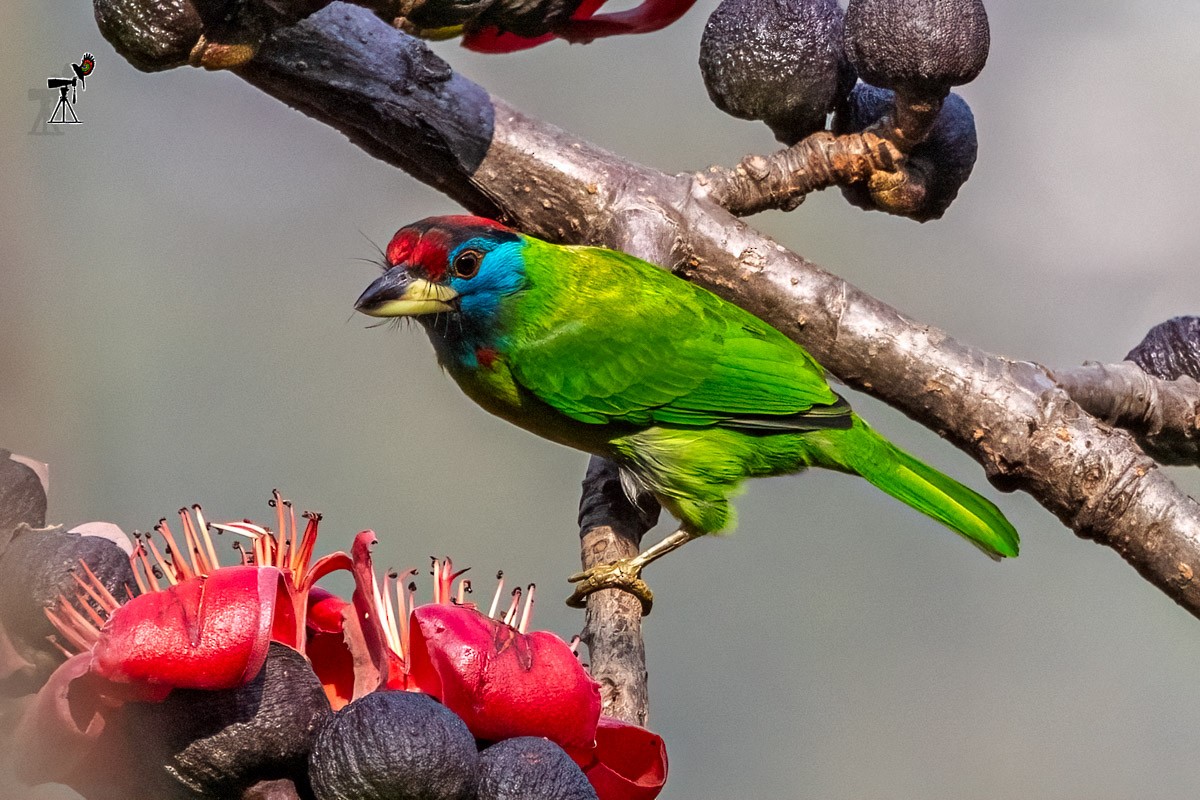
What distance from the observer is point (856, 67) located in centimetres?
276

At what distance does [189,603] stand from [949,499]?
2.76 m

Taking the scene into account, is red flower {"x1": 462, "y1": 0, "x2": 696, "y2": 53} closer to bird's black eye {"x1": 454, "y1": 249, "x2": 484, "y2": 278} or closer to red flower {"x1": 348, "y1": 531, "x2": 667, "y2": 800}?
bird's black eye {"x1": 454, "y1": 249, "x2": 484, "y2": 278}

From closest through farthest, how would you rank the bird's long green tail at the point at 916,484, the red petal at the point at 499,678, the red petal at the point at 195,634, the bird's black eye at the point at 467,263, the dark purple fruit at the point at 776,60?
1. the red petal at the point at 195,634
2. the red petal at the point at 499,678
3. the dark purple fruit at the point at 776,60
4. the bird's black eye at the point at 467,263
5. the bird's long green tail at the point at 916,484

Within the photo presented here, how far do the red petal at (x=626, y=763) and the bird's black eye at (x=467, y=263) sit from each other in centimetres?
188

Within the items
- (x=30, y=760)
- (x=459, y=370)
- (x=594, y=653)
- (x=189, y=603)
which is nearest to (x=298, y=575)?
(x=189, y=603)

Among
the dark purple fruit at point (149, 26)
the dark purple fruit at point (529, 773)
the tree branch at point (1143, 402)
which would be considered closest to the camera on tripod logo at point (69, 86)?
the dark purple fruit at point (149, 26)

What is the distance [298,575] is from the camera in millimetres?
1333

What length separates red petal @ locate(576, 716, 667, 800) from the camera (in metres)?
1.32

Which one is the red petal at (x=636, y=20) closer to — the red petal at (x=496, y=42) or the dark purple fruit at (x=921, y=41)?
the red petal at (x=496, y=42)

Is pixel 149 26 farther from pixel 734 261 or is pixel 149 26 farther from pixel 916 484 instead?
pixel 916 484

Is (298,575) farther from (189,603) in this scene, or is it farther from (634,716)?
(634,716)

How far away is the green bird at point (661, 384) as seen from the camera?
11.0 ft

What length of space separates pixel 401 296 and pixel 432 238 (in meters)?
0.16

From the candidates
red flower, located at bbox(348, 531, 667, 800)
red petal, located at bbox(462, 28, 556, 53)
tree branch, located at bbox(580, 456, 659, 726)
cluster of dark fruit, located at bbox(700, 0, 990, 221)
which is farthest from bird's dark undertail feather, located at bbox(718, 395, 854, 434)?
red flower, located at bbox(348, 531, 667, 800)
